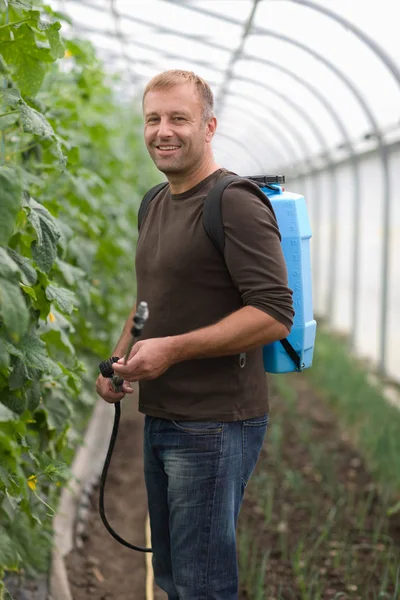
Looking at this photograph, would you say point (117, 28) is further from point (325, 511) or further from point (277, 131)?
point (325, 511)

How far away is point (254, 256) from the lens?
85.6 inches

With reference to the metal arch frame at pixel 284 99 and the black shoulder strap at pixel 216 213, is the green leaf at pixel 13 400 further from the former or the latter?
the metal arch frame at pixel 284 99

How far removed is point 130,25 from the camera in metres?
8.93

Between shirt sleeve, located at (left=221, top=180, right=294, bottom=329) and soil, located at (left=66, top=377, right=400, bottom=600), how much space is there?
4.75 feet

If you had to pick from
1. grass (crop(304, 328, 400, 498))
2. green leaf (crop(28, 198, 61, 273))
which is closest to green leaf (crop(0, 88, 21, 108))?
green leaf (crop(28, 198, 61, 273))

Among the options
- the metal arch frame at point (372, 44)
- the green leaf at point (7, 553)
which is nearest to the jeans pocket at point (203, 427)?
the green leaf at point (7, 553)

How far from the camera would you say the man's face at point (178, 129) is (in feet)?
7.66

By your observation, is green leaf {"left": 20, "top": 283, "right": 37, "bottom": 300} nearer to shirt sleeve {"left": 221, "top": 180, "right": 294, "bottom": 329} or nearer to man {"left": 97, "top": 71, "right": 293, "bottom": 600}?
man {"left": 97, "top": 71, "right": 293, "bottom": 600}

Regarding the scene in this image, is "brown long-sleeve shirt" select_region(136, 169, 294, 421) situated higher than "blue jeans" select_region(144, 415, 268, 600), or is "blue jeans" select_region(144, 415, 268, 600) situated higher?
"brown long-sleeve shirt" select_region(136, 169, 294, 421)

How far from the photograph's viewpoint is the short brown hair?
234cm

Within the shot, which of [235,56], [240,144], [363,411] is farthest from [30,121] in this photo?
[240,144]

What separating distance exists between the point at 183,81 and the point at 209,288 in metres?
0.58

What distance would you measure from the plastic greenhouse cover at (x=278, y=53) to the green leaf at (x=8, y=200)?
2.95m

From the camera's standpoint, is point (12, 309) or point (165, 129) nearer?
point (12, 309)
